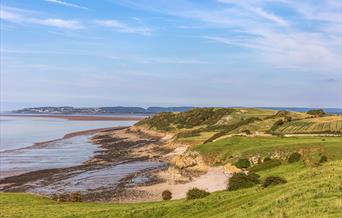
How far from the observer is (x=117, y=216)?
31.2m

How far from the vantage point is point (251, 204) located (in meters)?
25.5

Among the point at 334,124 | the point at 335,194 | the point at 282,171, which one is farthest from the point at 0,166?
the point at 335,194

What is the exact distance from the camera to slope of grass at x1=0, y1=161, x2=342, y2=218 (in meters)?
19.3

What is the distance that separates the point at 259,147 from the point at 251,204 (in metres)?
39.1

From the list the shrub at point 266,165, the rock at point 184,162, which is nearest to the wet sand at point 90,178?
the rock at point 184,162

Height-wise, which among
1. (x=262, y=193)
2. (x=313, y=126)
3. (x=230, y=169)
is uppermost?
(x=313, y=126)

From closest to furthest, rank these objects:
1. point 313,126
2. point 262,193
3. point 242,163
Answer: point 262,193
point 242,163
point 313,126

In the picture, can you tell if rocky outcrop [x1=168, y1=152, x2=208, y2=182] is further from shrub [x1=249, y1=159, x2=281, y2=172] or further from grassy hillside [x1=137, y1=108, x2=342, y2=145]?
grassy hillside [x1=137, y1=108, x2=342, y2=145]

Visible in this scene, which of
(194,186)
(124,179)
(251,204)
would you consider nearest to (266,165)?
(194,186)

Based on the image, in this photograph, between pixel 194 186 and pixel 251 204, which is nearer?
pixel 251 204

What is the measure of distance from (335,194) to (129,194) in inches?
1237

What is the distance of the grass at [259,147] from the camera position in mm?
56569

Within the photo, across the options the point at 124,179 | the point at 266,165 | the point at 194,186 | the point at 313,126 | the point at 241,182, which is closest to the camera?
the point at 241,182

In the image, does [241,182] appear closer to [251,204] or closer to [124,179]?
[251,204]
